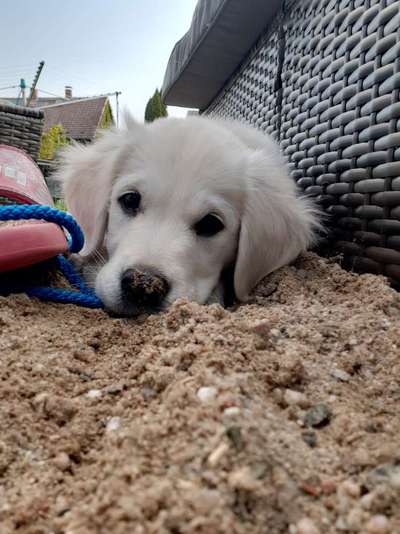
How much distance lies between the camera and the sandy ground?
552mm

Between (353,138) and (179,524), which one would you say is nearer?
(179,524)

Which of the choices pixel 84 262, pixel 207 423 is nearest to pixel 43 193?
pixel 84 262

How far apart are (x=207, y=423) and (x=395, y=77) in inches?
51.5

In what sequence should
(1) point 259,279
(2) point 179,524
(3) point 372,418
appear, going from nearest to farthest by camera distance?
1. (2) point 179,524
2. (3) point 372,418
3. (1) point 259,279

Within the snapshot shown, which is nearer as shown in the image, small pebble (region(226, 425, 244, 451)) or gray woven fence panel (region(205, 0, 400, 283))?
small pebble (region(226, 425, 244, 451))

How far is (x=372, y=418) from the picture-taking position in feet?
2.60

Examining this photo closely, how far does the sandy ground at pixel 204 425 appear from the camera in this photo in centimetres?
55

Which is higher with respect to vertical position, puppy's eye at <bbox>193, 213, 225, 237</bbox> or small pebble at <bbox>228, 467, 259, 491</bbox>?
small pebble at <bbox>228, 467, 259, 491</bbox>

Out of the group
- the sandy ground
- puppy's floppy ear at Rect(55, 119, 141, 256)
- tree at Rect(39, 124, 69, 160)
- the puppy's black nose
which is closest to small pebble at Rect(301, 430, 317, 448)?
the sandy ground

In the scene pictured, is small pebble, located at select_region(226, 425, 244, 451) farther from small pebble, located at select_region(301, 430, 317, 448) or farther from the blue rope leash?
the blue rope leash

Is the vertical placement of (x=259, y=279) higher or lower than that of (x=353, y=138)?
lower

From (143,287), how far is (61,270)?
0.40 metres

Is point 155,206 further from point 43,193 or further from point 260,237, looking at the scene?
point 43,193

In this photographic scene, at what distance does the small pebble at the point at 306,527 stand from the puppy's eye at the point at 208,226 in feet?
4.67
